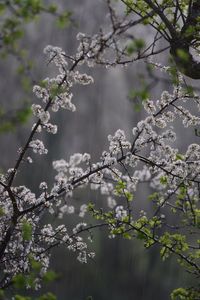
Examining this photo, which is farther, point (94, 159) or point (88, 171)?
point (94, 159)

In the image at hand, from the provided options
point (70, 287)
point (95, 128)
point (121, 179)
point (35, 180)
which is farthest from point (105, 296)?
point (121, 179)

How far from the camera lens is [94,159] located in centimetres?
901

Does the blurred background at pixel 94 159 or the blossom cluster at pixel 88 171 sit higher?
the blurred background at pixel 94 159

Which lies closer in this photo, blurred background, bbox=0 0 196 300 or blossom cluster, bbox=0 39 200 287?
blossom cluster, bbox=0 39 200 287

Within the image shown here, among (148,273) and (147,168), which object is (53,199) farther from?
(148,273)

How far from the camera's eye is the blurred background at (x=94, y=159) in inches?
315

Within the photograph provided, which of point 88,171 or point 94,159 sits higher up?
point 94,159

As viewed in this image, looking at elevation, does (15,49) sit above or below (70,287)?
below

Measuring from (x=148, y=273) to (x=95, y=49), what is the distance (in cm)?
696

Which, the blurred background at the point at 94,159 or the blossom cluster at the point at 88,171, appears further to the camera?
the blurred background at the point at 94,159

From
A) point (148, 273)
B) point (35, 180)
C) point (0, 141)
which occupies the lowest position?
point (148, 273)

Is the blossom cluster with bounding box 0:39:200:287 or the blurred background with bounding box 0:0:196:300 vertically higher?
the blurred background with bounding box 0:0:196:300

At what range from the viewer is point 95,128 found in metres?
9.41

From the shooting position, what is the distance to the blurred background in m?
8.00
